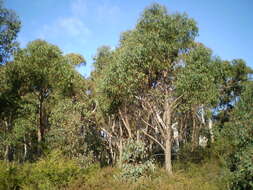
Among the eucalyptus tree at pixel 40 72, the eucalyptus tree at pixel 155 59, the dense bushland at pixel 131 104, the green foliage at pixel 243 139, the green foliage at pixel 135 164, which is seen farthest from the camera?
the eucalyptus tree at pixel 40 72

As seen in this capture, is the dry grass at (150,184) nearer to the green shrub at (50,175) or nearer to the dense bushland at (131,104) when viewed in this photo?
the dense bushland at (131,104)

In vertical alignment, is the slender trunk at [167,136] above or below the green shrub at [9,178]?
above

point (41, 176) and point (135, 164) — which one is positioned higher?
point (135, 164)

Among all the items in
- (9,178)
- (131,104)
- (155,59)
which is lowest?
(9,178)

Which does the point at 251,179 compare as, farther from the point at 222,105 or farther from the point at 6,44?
the point at 222,105

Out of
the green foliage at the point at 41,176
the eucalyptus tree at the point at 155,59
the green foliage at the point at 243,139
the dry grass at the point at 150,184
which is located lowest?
the dry grass at the point at 150,184

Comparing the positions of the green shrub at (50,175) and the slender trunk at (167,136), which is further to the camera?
the slender trunk at (167,136)

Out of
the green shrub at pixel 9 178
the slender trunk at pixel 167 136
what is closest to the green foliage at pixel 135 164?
the slender trunk at pixel 167 136

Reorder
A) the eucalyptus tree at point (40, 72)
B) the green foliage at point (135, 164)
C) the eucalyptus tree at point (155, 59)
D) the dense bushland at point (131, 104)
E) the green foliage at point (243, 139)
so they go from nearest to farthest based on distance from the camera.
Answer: the green foliage at point (243, 139)
the dense bushland at point (131, 104)
the green foliage at point (135, 164)
the eucalyptus tree at point (155, 59)
the eucalyptus tree at point (40, 72)

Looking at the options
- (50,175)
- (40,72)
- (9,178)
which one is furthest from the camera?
(40,72)

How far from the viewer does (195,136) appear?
87.7 feet

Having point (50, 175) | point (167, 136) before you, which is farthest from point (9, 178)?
point (167, 136)

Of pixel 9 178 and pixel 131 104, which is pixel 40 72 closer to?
pixel 131 104

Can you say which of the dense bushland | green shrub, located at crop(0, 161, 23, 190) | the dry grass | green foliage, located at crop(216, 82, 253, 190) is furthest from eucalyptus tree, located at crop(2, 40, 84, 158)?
green foliage, located at crop(216, 82, 253, 190)
